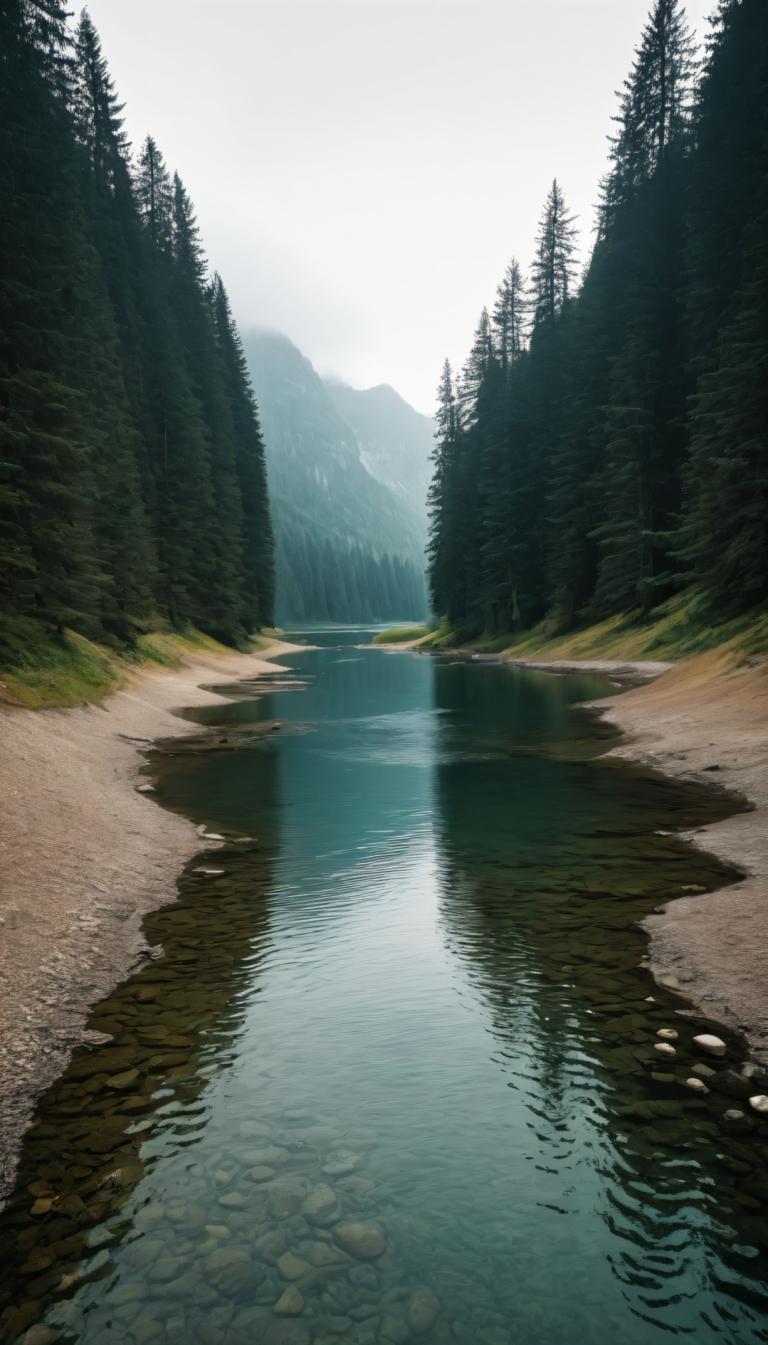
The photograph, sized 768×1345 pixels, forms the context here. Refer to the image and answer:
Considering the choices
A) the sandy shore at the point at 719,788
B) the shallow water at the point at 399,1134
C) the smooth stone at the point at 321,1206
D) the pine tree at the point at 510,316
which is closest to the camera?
the shallow water at the point at 399,1134

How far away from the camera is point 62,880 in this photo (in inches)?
431

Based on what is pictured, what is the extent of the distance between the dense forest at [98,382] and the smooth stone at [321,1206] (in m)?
19.0

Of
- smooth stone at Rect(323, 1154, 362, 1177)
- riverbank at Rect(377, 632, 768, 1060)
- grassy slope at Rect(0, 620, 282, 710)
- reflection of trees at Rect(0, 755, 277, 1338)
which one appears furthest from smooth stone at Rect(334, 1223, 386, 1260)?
grassy slope at Rect(0, 620, 282, 710)

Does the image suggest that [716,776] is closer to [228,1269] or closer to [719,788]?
[719,788]

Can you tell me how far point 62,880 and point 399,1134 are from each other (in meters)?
6.75

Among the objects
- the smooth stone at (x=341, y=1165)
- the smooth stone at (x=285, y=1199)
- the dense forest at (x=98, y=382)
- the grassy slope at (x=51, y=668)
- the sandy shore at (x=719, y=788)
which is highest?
the dense forest at (x=98, y=382)

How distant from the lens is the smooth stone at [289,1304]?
438cm

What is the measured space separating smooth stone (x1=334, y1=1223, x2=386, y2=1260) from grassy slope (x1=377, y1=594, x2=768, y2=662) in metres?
22.6

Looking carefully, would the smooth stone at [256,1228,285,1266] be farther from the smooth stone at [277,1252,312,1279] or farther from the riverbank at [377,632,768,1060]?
the riverbank at [377,632,768,1060]

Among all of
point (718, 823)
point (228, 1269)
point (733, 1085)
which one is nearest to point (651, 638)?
point (718, 823)

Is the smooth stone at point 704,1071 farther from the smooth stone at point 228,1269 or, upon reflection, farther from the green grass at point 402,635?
the green grass at point 402,635

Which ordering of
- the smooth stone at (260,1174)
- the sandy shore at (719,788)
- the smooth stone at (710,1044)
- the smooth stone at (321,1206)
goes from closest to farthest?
the smooth stone at (321,1206)
the smooth stone at (260,1174)
the smooth stone at (710,1044)
the sandy shore at (719,788)

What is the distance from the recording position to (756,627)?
26234mm

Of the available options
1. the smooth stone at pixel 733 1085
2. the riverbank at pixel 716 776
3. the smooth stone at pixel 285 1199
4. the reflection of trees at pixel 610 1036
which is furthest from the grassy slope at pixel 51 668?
the smooth stone at pixel 733 1085
